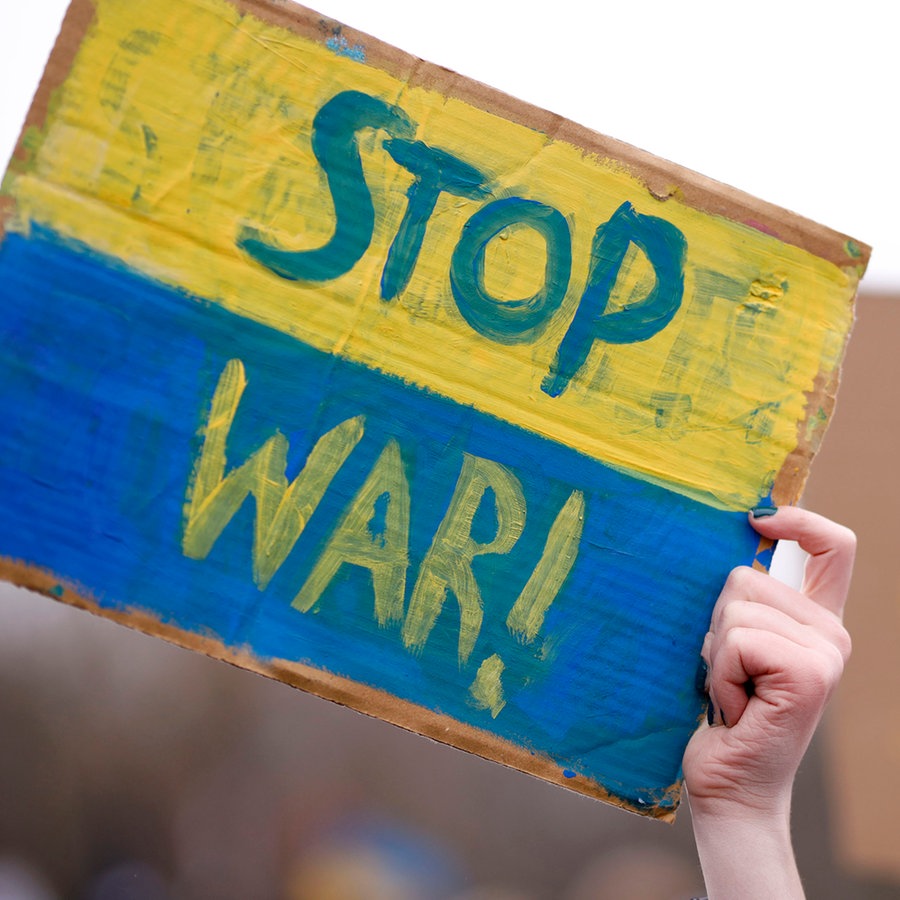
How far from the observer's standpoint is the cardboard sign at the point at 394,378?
1.99 feet

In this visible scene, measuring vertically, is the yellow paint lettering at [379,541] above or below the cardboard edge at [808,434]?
below

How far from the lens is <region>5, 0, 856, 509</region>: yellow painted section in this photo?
2.01 ft

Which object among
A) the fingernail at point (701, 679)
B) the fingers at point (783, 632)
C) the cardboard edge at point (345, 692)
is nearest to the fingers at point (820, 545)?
the fingers at point (783, 632)

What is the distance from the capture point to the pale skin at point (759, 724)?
59 centimetres

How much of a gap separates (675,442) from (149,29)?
571 mm

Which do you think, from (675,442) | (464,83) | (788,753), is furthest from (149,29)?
(788,753)

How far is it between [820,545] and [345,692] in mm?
435

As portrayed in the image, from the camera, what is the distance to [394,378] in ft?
2.11

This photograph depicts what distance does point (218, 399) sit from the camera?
A: 619mm

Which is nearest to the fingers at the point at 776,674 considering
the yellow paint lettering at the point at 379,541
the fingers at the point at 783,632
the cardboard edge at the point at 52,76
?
the fingers at the point at 783,632

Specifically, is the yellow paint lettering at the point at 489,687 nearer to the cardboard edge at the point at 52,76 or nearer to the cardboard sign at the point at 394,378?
the cardboard sign at the point at 394,378

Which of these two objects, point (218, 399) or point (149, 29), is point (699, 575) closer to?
point (218, 399)

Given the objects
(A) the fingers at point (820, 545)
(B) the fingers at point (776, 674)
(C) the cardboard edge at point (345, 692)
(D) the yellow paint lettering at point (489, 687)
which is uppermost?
(A) the fingers at point (820, 545)

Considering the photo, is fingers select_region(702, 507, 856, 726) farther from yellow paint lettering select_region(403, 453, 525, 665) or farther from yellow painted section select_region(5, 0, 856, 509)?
yellow paint lettering select_region(403, 453, 525, 665)
